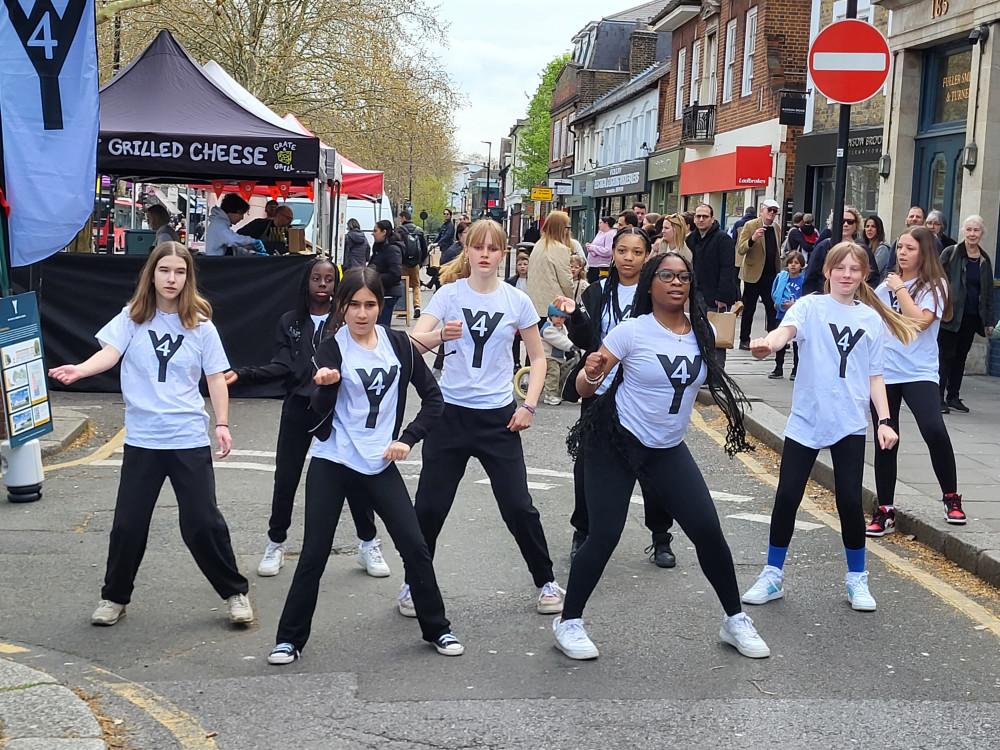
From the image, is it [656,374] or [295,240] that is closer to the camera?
[656,374]

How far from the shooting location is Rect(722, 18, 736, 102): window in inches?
1228

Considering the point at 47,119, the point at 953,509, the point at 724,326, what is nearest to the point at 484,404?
the point at 953,509

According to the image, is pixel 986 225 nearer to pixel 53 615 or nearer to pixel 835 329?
pixel 835 329

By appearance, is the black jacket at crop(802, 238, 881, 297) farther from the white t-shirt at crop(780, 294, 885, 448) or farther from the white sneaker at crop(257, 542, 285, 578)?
the white sneaker at crop(257, 542, 285, 578)

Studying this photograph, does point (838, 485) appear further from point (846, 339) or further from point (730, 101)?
point (730, 101)

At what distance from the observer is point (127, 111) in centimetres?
1327

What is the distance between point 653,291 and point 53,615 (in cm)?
296

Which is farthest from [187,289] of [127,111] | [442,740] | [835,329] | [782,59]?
[782,59]

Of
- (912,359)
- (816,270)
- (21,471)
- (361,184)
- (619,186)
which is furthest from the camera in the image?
(619,186)

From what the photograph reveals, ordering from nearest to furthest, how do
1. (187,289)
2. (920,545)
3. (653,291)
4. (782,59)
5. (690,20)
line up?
(653,291) < (187,289) < (920,545) < (782,59) < (690,20)

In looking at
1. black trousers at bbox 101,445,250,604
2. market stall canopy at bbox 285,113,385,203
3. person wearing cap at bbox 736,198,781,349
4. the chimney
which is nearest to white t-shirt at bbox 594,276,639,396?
black trousers at bbox 101,445,250,604

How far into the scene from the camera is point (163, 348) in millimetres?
5312

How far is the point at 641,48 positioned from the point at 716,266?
Answer: 173 ft

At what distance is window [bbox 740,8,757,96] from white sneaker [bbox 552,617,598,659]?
26234 millimetres
